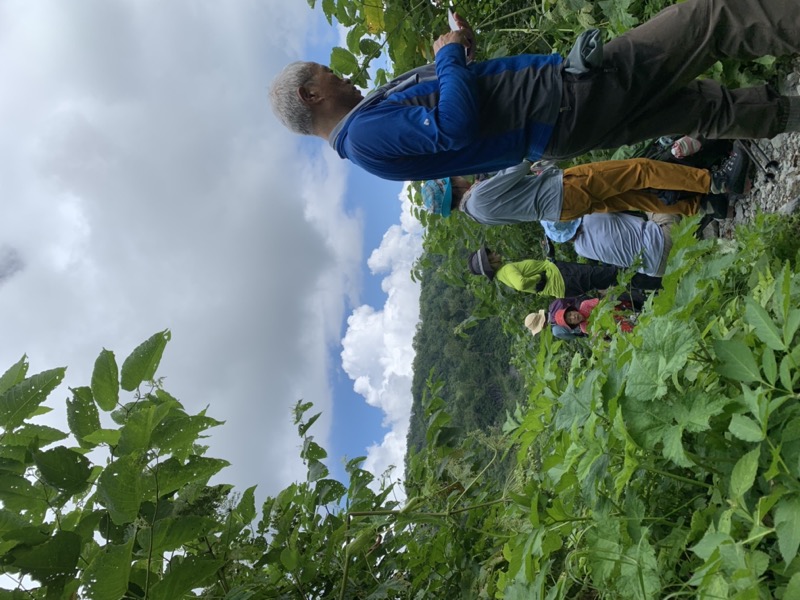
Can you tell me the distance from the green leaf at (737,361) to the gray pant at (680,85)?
5.07ft

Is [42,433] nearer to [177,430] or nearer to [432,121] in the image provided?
[177,430]

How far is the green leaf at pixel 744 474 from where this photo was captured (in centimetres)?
87

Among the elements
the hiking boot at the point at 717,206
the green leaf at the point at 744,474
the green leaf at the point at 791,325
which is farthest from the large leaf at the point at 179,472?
the hiking boot at the point at 717,206

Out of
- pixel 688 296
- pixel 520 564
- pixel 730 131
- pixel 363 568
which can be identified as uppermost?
pixel 730 131

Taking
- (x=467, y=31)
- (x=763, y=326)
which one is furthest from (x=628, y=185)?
(x=763, y=326)

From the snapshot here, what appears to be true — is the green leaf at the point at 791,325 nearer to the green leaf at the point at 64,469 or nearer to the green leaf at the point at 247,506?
the green leaf at the point at 64,469

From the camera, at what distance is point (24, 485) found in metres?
1.29

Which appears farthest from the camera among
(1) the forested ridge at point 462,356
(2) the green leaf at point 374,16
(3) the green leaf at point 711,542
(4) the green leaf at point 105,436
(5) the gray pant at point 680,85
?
(1) the forested ridge at point 462,356

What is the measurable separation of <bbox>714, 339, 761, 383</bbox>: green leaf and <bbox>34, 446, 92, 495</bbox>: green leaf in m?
1.31

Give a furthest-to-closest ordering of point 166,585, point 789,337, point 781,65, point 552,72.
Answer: point 781,65, point 552,72, point 166,585, point 789,337

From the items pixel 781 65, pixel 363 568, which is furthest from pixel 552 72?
pixel 363 568

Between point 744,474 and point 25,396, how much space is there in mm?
1491

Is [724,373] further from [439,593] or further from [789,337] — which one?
[439,593]

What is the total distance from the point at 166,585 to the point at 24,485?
450mm
